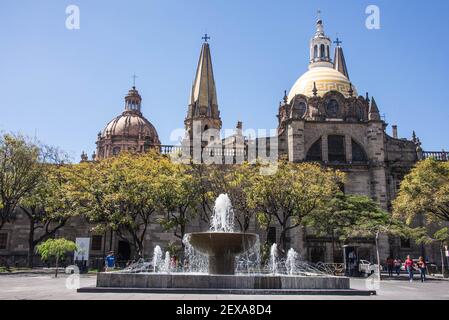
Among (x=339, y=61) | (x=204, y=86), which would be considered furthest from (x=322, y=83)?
Result: (x=339, y=61)

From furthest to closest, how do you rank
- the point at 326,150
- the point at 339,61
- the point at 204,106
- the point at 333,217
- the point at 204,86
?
1. the point at 339,61
2. the point at 204,86
3. the point at 204,106
4. the point at 326,150
5. the point at 333,217

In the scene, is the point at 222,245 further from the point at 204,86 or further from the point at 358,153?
the point at 204,86

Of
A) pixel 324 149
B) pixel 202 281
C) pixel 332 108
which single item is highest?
pixel 332 108

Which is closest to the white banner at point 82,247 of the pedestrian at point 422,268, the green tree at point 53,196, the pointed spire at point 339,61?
the green tree at point 53,196

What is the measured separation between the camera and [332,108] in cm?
4591

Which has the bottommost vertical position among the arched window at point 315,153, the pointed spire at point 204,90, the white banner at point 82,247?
the white banner at point 82,247

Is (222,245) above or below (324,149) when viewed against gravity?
below

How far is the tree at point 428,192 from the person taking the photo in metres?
30.1

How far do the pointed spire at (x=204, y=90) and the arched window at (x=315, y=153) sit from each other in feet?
36.1

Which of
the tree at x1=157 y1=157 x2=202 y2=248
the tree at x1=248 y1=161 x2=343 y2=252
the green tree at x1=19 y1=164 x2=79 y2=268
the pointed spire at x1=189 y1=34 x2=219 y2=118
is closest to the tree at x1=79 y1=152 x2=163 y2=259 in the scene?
the tree at x1=157 y1=157 x2=202 y2=248

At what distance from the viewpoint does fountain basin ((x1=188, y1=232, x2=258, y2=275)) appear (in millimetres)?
16047

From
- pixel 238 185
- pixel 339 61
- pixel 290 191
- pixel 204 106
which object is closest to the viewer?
pixel 290 191

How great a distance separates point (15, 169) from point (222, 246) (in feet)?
68.5

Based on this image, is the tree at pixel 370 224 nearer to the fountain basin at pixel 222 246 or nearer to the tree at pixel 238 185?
the tree at pixel 238 185
